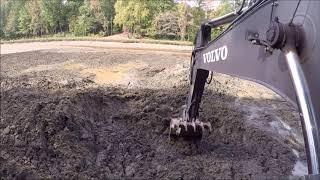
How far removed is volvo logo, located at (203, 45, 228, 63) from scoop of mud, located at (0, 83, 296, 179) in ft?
7.10

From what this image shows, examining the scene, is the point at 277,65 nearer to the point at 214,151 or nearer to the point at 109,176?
the point at 109,176

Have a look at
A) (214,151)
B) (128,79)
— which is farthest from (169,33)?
(214,151)

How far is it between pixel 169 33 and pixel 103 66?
14566mm

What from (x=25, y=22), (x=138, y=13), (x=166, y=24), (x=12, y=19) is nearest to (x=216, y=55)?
(x=166, y=24)

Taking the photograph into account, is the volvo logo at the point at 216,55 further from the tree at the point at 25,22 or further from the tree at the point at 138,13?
the tree at the point at 25,22

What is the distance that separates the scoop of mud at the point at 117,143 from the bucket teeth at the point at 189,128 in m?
0.28

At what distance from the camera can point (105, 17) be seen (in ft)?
108

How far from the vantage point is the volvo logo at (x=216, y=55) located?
4.87 metres

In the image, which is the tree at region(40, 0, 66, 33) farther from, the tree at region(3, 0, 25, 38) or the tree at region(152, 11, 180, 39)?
the tree at region(152, 11, 180, 39)

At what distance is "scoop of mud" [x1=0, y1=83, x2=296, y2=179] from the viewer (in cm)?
712

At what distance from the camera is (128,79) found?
1430 cm

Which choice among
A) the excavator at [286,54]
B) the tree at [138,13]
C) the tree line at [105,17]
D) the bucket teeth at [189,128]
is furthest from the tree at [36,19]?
the excavator at [286,54]

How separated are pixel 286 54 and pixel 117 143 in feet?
19.5

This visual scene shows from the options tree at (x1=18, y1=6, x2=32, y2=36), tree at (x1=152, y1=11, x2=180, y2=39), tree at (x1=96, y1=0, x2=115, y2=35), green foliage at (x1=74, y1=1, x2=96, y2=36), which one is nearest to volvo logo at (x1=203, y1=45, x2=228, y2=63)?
tree at (x1=152, y1=11, x2=180, y2=39)
